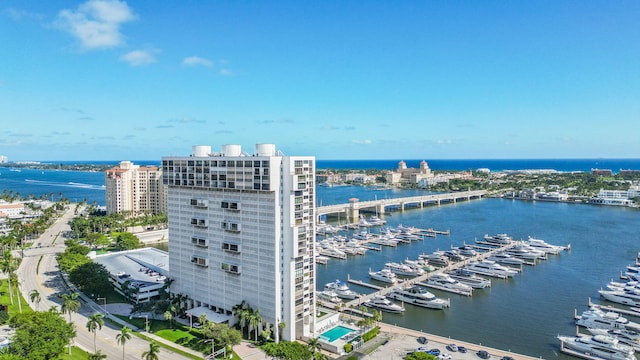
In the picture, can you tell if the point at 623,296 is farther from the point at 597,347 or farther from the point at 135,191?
the point at 135,191

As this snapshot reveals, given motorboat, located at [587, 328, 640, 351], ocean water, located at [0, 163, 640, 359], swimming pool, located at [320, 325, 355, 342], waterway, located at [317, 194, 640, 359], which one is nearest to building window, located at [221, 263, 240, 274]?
swimming pool, located at [320, 325, 355, 342]

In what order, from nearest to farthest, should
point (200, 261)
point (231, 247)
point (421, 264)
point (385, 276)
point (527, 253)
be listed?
point (231, 247) → point (200, 261) → point (385, 276) → point (421, 264) → point (527, 253)

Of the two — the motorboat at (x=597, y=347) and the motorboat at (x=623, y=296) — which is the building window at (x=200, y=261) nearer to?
the motorboat at (x=597, y=347)

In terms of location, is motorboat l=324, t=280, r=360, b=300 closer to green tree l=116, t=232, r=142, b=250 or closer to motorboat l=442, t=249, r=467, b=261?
motorboat l=442, t=249, r=467, b=261

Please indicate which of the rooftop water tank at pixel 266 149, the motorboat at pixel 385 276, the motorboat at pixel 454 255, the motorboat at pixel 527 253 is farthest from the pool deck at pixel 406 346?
the motorboat at pixel 527 253

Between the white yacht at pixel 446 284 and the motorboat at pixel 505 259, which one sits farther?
the motorboat at pixel 505 259

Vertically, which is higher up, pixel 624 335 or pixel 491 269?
pixel 491 269

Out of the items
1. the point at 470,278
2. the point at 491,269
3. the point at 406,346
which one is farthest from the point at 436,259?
the point at 406,346

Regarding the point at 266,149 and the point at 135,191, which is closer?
the point at 266,149
